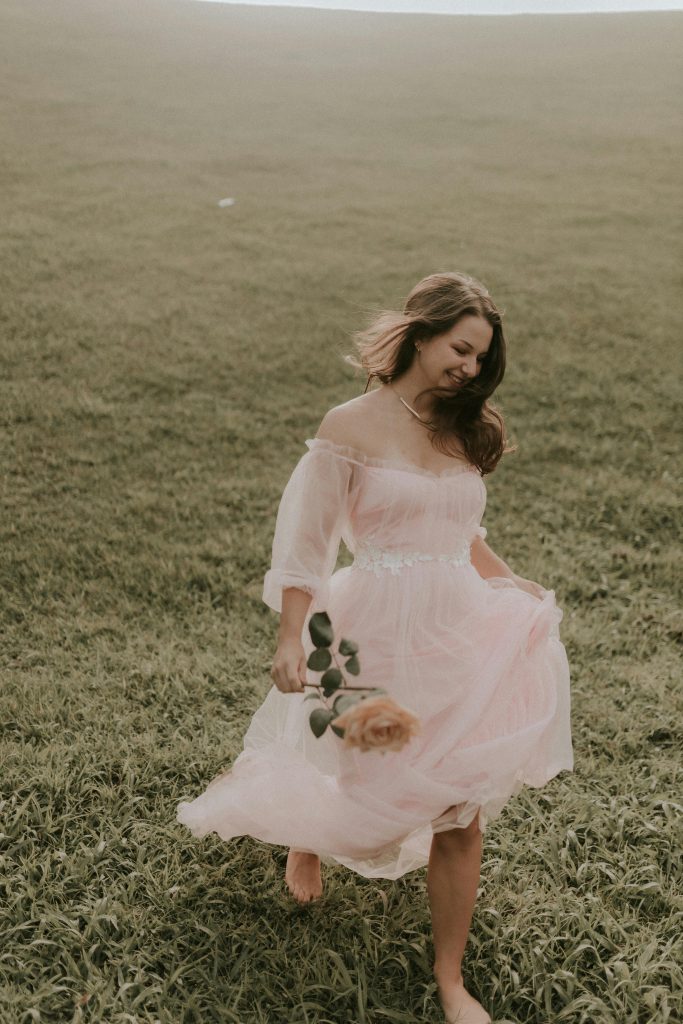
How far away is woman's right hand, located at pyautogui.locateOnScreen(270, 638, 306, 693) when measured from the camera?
7.62ft

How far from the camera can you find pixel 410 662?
2.48 meters

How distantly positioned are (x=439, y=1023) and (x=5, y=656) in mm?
2699

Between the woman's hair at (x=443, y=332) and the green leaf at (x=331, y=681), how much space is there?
86cm

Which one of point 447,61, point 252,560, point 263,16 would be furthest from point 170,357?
point 263,16

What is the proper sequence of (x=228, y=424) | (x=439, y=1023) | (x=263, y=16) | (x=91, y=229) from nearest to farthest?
(x=439, y=1023) → (x=228, y=424) → (x=91, y=229) → (x=263, y=16)

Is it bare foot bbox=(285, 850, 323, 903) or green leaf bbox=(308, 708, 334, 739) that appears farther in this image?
bare foot bbox=(285, 850, 323, 903)

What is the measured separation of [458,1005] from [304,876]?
0.66m

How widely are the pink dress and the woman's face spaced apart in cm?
28

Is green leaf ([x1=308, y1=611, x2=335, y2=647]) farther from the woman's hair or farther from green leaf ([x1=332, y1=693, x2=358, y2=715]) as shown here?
the woman's hair

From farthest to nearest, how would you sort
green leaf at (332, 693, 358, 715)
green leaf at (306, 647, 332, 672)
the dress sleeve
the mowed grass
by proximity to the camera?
the mowed grass → the dress sleeve → green leaf at (306, 647, 332, 672) → green leaf at (332, 693, 358, 715)

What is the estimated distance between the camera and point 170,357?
7.73 metres

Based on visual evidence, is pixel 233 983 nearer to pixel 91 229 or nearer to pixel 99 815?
pixel 99 815

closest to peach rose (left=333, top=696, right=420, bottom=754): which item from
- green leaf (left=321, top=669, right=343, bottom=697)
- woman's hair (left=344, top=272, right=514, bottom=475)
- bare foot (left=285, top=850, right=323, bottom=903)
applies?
green leaf (left=321, top=669, right=343, bottom=697)

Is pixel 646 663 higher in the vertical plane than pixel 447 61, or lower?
lower
